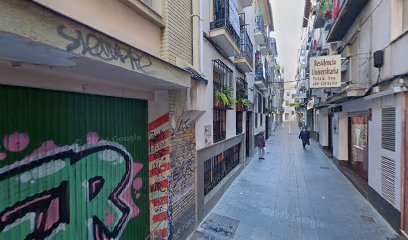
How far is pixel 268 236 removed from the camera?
545 centimetres

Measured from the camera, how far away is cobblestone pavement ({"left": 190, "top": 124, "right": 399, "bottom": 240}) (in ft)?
18.2

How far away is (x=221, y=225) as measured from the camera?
235 inches

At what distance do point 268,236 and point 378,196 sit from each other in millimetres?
3681

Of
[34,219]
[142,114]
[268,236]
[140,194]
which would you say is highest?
[142,114]

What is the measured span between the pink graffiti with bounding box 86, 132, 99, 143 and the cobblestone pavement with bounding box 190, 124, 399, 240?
3547 millimetres

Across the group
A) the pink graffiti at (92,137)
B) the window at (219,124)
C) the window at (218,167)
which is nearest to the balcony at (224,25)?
the window at (219,124)

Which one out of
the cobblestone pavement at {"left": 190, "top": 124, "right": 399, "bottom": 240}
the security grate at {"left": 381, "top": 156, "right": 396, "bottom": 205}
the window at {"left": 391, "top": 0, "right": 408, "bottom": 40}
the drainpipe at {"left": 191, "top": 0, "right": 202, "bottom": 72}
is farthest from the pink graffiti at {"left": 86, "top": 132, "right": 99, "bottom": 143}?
the window at {"left": 391, "top": 0, "right": 408, "bottom": 40}

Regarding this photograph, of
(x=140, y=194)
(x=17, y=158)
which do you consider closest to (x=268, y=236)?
(x=140, y=194)

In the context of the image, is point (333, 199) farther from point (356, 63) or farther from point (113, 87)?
point (113, 87)

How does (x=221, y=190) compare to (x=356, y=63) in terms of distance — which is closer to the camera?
(x=221, y=190)

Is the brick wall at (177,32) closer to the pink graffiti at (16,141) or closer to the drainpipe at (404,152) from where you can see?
the pink graffiti at (16,141)

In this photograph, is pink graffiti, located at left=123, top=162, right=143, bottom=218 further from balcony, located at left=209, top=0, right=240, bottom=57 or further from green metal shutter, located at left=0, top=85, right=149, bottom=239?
balcony, located at left=209, top=0, right=240, bottom=57

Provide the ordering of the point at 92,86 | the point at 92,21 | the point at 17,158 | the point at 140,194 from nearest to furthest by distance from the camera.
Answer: the point at 17,158
the point at 92,21
the point at 92,86
the point at 140,194

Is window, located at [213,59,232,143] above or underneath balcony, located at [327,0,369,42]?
underneath
